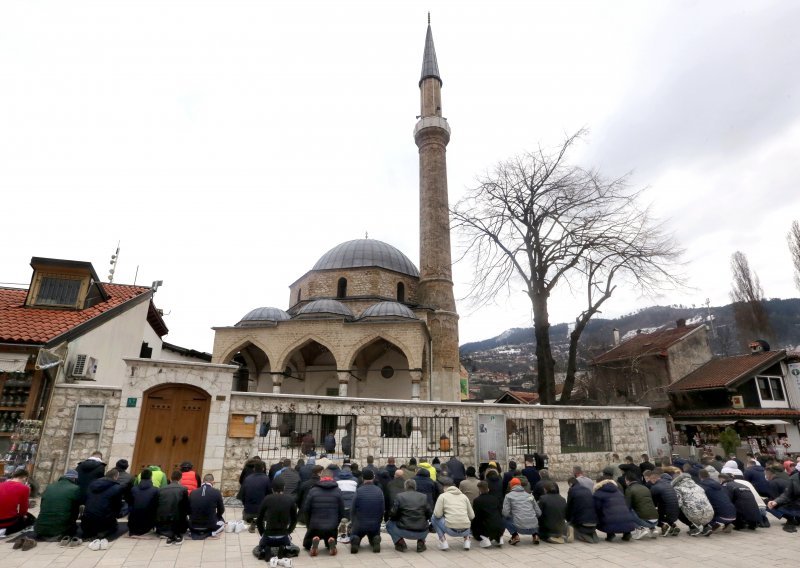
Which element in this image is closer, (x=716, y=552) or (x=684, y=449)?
(x=716, y=552)

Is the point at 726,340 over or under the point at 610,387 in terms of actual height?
over

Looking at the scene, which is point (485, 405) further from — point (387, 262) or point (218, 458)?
point (387, 262)

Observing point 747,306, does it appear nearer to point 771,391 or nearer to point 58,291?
point 771,391

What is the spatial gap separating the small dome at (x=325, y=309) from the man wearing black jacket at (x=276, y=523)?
14231mm

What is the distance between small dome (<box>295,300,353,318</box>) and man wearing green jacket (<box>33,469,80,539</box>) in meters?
14.0

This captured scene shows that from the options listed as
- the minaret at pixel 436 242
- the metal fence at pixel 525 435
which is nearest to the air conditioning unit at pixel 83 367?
the metal fence at pixel 525 435

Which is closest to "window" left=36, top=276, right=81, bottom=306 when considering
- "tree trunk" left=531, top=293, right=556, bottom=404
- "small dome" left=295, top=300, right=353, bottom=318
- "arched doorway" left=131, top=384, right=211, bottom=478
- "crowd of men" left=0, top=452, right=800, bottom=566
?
"arched doorway" left=131, top=384, right=211, bottom=478

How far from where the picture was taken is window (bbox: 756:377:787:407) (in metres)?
Result: 18.5

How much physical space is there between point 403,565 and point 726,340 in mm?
53054

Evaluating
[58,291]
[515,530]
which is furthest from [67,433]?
[515,530]

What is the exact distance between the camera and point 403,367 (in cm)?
2084

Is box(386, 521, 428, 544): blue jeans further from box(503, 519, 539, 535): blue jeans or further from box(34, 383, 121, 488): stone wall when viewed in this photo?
box(34, 383, 121, 488): stone wall

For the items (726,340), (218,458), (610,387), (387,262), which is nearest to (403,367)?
(387,262)

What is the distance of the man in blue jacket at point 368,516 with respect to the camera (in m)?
5.66
